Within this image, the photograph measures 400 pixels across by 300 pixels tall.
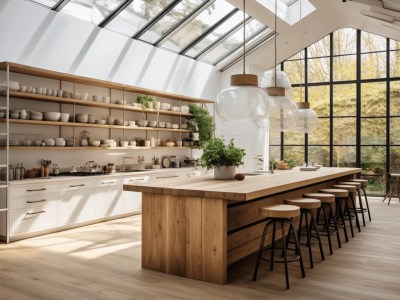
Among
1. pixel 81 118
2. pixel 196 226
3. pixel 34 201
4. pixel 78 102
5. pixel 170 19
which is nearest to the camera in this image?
pixel 196 226

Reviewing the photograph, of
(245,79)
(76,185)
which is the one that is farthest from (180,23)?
(245,79)

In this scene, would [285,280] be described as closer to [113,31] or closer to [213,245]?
[213,245]

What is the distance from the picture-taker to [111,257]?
4504 millimetres

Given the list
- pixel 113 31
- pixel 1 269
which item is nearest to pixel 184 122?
pixel 113 31

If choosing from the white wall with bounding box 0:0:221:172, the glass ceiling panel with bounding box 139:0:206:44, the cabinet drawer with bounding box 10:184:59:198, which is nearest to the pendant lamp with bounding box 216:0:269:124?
the cabinet drawer with bounding box 10:184:59:198

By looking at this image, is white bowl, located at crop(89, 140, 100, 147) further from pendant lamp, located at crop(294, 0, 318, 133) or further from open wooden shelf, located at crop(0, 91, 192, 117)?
pendant lamp, located at crop(294, 0, 318, 133)

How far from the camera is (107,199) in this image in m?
6.58

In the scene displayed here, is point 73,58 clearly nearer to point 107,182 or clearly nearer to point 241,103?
point 107,182

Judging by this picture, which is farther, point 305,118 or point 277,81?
point 305,118

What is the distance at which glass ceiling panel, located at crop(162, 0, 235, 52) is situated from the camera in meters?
8.20

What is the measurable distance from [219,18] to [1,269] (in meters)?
6.38

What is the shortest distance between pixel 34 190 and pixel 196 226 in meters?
2.73

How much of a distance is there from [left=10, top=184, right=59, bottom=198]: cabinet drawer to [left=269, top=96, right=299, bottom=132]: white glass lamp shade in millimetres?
3049

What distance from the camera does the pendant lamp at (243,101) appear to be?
12.0 feet
